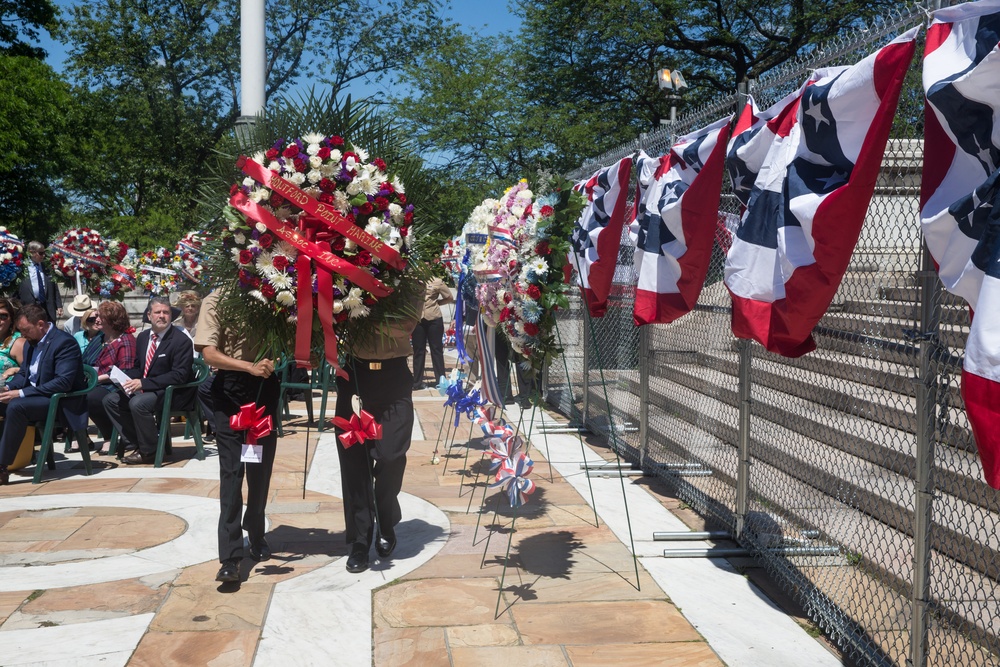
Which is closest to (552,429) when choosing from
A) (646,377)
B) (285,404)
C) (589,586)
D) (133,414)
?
(646,377)

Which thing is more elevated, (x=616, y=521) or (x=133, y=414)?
(x=133, y=414)

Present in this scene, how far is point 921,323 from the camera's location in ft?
11.3

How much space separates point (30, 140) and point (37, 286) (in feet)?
56.0

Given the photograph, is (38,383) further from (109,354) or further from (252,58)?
(252,58)

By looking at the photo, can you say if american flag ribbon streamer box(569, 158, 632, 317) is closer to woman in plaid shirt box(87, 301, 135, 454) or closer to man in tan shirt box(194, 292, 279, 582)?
man in tan shirt box(194, 292, 279, 582)

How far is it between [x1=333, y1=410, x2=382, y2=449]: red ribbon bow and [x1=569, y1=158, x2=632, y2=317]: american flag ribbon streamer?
2.10 metres

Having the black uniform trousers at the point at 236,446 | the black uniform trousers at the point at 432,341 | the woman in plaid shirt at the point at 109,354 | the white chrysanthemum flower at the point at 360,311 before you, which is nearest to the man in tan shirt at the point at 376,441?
the white chrysanthemum flower at the point at 360,311

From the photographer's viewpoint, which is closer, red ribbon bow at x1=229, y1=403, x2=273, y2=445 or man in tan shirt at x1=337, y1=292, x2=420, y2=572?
red ribbon bow at x1=229, y1=403, x2=273, y2=445

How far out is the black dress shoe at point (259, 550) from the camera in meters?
5.43

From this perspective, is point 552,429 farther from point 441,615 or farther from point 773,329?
point 773,329

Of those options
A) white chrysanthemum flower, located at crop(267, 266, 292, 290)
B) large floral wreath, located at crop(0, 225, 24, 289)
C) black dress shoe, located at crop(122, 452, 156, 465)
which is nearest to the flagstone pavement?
black dress shoe, located at crop(122, 452, 156, 465)

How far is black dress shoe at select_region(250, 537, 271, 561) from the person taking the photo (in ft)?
17.8

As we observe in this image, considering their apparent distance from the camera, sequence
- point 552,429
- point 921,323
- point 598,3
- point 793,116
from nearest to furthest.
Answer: point 921,323 → point 793,116 → point 552,429 → point 598,3

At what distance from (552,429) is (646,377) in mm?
2325
